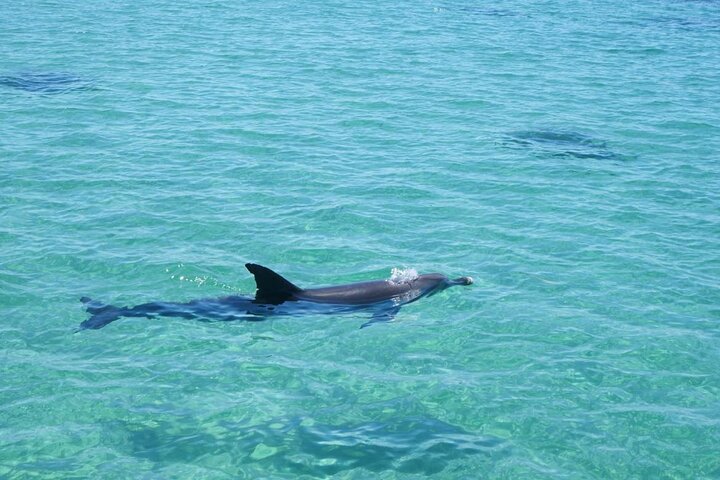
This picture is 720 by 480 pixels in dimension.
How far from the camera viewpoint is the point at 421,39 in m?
33.7

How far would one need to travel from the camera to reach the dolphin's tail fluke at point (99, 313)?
41.8 ft

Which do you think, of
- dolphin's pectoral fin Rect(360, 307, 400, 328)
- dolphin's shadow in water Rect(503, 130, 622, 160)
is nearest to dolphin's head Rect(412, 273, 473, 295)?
dolphin's pectoral fin Rect(360, 307, 400, 328)

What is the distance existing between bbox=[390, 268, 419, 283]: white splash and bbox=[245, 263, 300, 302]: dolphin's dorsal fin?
167 centimetres

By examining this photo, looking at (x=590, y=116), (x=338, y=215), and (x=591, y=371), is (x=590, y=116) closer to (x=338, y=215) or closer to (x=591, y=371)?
(x=338, y=215)

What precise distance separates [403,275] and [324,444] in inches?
177

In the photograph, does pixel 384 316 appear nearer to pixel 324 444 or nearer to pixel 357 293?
pixel 357 293

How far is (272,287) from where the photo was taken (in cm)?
1298

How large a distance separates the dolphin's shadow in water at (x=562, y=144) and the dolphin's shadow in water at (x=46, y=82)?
39.5ft

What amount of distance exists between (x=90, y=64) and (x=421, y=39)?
12.2 meters

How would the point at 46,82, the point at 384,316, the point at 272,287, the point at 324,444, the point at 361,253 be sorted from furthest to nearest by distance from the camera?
the point at 46,82 < the point at 361,253 < the point at 384,316 < the point at 272,287 < the point at 324,444

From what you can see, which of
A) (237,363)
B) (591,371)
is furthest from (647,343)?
(237,363)

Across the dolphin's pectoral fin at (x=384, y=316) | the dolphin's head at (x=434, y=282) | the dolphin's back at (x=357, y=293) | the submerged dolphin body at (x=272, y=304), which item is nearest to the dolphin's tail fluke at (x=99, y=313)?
the submerged dolphin body at (x=272, y=304)

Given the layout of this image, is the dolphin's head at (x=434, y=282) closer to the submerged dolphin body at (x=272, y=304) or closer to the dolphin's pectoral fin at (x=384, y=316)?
the submerged dolphin body at (x=272, y=304)

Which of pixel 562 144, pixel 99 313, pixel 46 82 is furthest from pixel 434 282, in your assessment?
pixel 46 82
